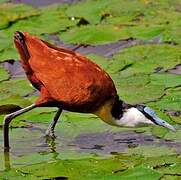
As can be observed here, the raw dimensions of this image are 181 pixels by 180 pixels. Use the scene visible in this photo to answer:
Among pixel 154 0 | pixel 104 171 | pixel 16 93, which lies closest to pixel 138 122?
pixel 104 171

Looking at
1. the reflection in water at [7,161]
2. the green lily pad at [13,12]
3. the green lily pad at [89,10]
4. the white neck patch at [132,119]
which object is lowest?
the green lily pad at [89,10]

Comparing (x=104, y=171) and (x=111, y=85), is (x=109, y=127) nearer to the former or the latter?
(x=111, y=85)

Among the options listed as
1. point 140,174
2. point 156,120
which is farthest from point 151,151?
point 140,174

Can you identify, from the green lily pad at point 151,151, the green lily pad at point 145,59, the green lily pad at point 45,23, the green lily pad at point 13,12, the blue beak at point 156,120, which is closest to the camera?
the green lily pad at point 151,151

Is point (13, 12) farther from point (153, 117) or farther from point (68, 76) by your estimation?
point (153, 117)

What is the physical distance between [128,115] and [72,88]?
50 centimetres

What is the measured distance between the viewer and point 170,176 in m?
5.25

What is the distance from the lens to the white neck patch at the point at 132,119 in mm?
5887

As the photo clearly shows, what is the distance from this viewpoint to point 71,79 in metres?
5.77

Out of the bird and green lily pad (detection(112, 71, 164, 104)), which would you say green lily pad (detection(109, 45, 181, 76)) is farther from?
the bird

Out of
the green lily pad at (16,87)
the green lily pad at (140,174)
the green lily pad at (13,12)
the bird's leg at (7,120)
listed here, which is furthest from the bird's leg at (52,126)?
the green lily pad at (13,12)

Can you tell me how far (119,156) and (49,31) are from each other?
2782 millimetres

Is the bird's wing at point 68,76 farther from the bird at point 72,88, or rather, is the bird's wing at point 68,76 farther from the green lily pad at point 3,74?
the green lily pad at point 3,74

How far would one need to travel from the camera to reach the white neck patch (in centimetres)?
589
